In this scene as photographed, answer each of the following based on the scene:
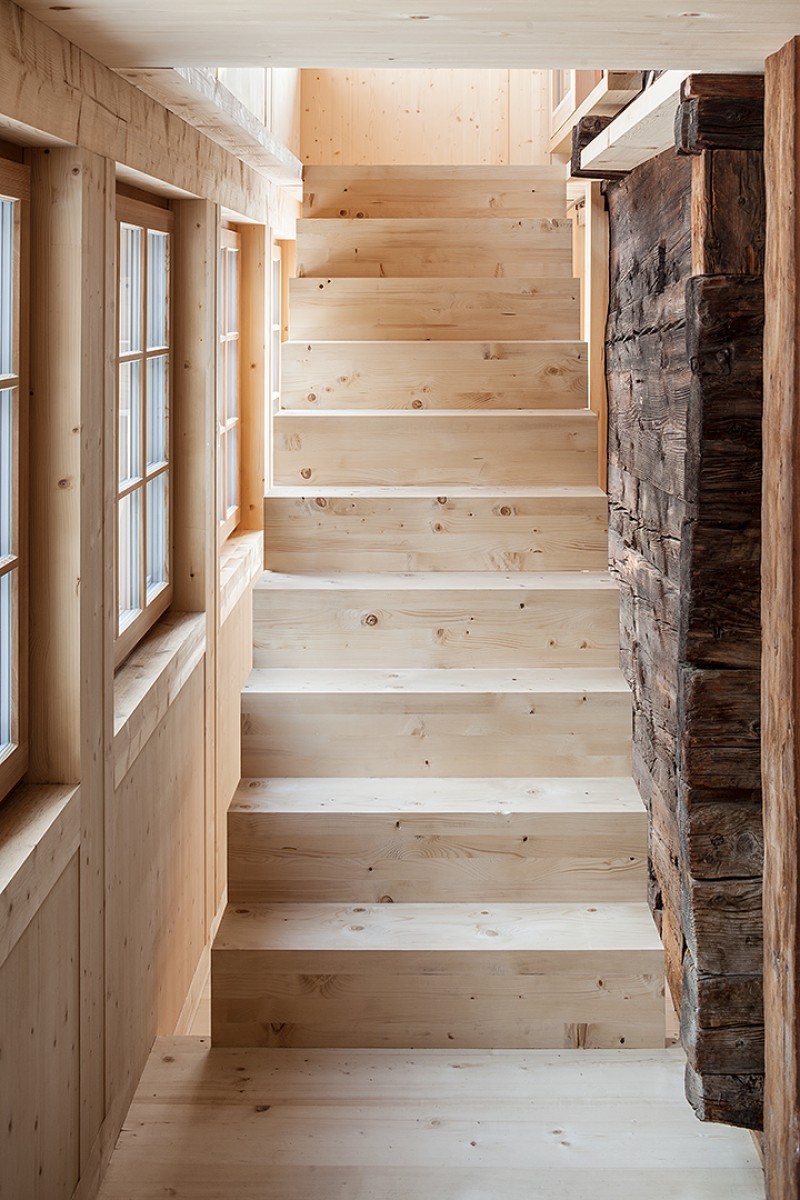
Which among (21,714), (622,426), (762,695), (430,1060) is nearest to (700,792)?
(762,695)

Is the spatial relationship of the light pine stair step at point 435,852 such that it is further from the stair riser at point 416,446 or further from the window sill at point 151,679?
the stair riser at point 416,446

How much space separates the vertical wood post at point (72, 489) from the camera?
238 cm

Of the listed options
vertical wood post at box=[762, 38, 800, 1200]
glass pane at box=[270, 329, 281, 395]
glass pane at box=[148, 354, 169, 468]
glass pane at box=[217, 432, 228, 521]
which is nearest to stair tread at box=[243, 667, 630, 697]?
glass pane at box=[148, 354, 169, 468]

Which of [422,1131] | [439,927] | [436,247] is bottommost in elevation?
[422,1131]

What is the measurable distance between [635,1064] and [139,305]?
2315mm

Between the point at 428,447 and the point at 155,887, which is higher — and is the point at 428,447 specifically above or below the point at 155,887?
above

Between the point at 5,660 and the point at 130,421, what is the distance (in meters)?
1.18

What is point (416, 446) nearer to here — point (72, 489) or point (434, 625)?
point (434, 625)

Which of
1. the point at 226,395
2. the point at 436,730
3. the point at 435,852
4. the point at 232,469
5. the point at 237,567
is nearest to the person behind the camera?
the point at 435,852

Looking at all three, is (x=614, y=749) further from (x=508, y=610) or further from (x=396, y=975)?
(x=396, y=975)

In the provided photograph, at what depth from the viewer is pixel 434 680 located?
12.1 feet

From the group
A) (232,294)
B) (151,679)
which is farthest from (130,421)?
(232,294)

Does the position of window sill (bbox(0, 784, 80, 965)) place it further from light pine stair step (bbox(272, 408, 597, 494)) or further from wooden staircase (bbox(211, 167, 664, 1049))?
light pine stair step (bbox(272, 408, 597, 494))

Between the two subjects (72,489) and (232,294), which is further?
(232,294)
